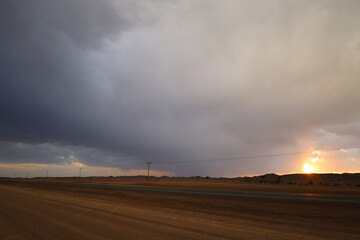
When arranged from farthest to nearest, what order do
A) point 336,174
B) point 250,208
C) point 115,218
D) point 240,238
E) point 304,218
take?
1. point 336,174
2. point 250,208
3. point 304,218
4. point 115,218
5. point 240,238

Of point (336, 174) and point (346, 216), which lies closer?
point (346, 216)

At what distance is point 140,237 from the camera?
33.4ft

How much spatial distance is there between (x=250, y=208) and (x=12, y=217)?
58.6 ft

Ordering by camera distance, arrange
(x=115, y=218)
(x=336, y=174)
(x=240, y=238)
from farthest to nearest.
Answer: (x=336, y=174) → (x=115, y=218) → (x=240, y=238)

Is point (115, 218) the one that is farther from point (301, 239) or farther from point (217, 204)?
point (217, 204)

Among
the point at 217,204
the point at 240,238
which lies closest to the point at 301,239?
the point at 240,238

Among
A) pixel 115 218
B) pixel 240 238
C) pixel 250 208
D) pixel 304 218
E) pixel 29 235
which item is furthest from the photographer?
pixel 250 208

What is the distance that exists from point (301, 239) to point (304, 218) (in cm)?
797

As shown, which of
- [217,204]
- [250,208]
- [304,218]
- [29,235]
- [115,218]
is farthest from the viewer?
[217,204]

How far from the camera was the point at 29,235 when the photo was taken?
35.2 ft

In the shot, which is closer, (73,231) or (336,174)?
(73,231)

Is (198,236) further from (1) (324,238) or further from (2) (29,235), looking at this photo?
(2) (29,235)

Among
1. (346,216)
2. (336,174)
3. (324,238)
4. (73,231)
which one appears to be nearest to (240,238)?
(324,238)

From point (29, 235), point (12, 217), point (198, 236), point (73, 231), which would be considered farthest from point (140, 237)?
point (12, 217)
